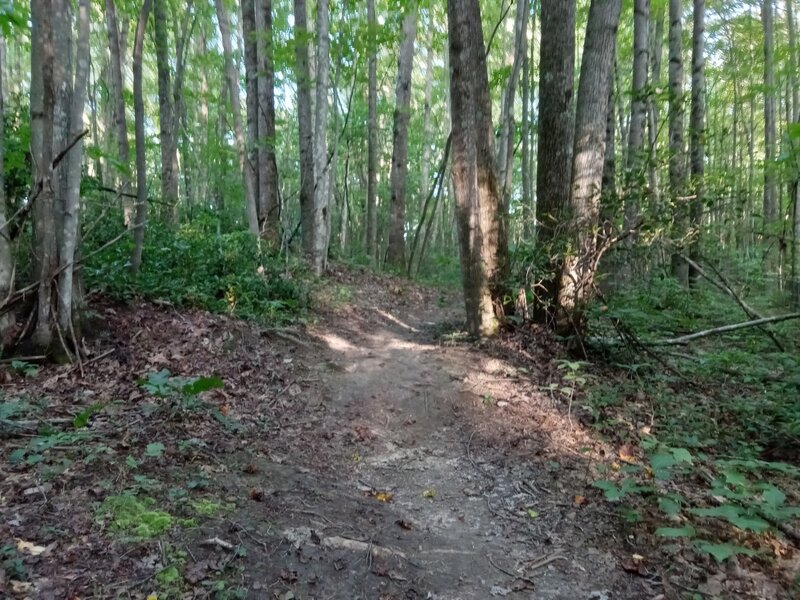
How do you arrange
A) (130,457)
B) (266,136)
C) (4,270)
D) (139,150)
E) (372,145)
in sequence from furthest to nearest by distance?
(372,145), (266,136), (139,150), (4,270), (130,457)

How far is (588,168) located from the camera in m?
6.75

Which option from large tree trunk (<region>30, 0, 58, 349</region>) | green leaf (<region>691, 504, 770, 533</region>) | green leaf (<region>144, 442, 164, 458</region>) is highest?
large tree trunk (<region>30, 0, 58, 349</region>)

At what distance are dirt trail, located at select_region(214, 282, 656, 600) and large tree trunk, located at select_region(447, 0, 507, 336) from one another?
1.13 meters

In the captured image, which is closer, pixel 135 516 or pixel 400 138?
pixel 135 516

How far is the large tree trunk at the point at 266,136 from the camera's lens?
40.1 feet

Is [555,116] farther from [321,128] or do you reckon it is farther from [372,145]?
[372,145]

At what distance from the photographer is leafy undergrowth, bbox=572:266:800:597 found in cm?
309

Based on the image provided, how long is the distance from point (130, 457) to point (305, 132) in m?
10.9

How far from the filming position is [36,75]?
519cm

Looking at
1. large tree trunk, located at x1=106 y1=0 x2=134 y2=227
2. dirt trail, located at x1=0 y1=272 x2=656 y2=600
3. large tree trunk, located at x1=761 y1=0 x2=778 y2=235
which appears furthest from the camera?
large tree trunk, located at x1=761 y1=0 x2=778 y2=235

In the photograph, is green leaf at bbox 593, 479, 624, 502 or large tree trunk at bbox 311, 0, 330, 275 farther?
large tree trunk at bbox 311, 0, 330, 275

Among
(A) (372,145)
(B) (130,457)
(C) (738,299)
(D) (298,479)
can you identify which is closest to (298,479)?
(D) (298,479)

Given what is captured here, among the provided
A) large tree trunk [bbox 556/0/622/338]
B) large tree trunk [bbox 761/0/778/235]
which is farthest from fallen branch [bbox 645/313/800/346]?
large tree trunk [bbox 761/0/778/235]

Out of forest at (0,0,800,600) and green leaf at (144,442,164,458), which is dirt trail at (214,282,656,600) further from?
green leaf at (144,442,164,458)
